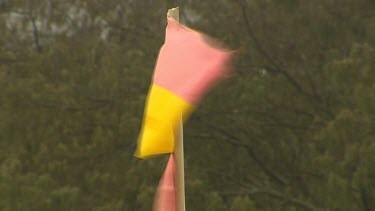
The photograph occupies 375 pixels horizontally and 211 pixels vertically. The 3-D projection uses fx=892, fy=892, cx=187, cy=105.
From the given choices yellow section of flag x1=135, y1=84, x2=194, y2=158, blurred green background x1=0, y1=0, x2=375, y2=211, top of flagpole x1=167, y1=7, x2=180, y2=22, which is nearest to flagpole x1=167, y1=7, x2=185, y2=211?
yellow section of flag x1=135, y1=84, x2=194, y2=158

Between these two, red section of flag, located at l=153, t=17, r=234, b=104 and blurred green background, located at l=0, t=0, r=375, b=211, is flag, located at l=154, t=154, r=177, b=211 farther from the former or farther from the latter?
blurred green background, located at l=0, t=0, r=375, b=211

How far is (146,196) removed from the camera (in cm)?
688

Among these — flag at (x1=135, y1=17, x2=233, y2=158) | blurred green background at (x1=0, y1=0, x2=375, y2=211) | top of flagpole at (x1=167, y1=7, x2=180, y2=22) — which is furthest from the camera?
blurred green background at (x1=0, y1=0, x2=375, y2=211)

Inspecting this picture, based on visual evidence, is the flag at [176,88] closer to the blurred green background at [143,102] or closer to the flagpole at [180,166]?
the flagpole at [180,166]

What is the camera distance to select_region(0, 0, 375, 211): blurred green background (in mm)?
7121

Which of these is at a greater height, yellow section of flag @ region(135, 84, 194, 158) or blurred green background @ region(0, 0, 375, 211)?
yellow section of flag @ region(135, 84, 194, 158)

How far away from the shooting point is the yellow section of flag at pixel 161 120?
239 cm

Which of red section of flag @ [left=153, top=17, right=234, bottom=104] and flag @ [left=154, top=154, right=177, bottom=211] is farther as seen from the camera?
flag @ [left=154, top=154, right=177, bottom=211]

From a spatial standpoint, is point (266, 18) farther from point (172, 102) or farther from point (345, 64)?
point (172, 102)

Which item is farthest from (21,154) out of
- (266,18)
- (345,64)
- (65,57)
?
(345,64)

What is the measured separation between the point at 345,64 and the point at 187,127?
1728 millimetres

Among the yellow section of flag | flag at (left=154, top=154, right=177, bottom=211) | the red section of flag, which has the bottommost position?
flag at (left=154, top=154, right=177, bottom=211)

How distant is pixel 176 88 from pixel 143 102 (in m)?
4.94

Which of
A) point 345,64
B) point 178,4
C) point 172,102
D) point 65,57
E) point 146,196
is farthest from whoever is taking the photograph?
point 65,57
